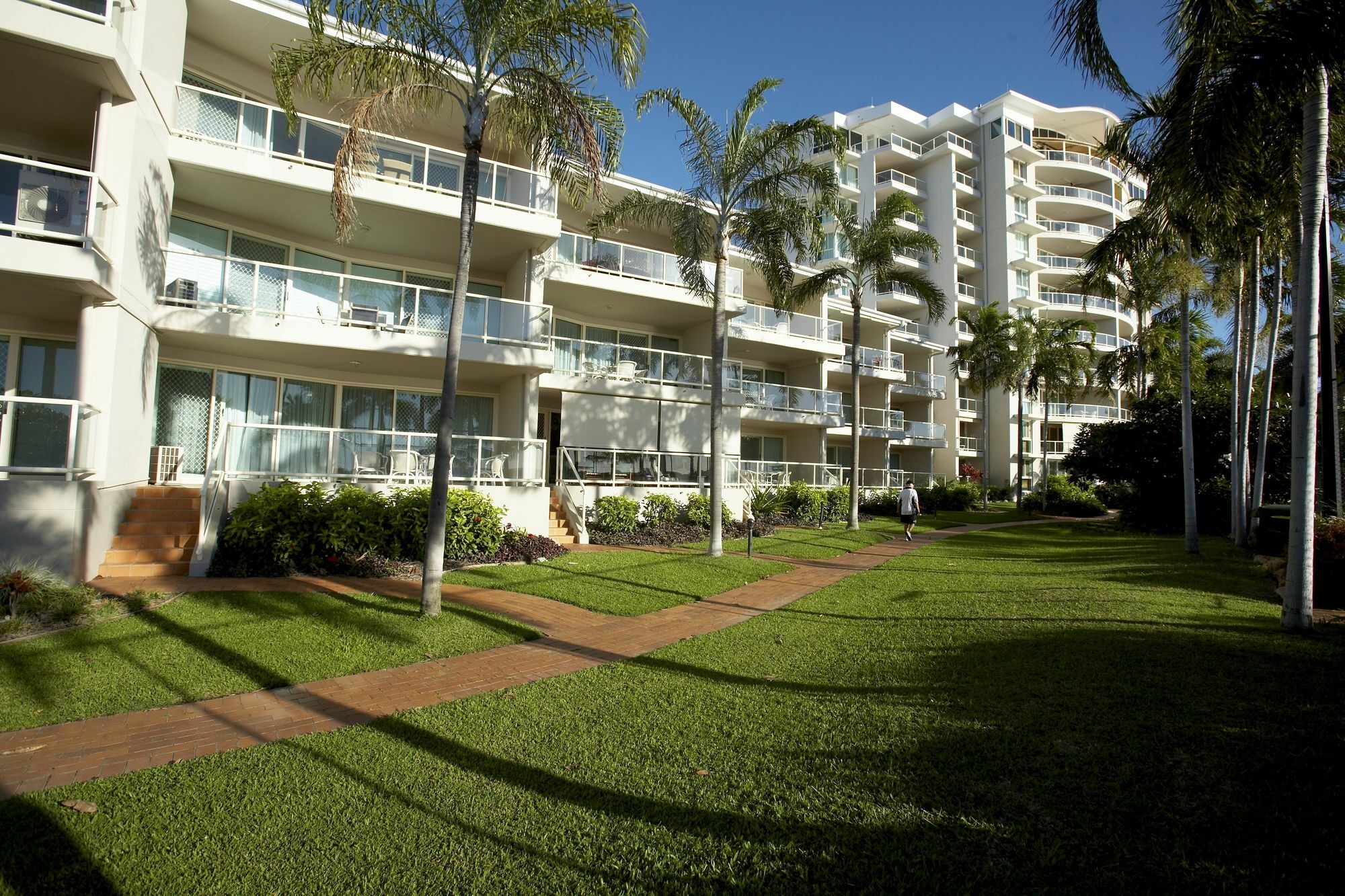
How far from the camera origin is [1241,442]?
685 inches

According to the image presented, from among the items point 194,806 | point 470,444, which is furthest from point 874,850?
point 470,444

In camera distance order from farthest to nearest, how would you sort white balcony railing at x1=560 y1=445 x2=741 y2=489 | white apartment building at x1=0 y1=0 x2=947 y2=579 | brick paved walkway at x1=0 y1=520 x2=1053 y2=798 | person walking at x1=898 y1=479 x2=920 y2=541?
person walking at x1=898 y1=479 x2=920 y2=541 → white balcony railing at x1=560 y1=445 x2=741 y2=489 → white apartment building at x1=0 y1=0 x2=947 y2=579 → brick paved walkway at x1=0 y1=520 x2=1053 y2=798

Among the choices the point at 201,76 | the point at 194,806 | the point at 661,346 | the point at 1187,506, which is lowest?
the point at 194,806

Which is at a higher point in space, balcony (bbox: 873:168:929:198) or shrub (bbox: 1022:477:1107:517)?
balcony (bbox: 873:168:929:198)

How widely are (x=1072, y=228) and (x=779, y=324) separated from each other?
129 ft

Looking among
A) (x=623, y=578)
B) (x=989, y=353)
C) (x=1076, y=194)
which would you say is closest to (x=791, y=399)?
(x=989, y=353)

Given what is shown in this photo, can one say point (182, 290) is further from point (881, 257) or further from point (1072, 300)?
point (1072, 300)

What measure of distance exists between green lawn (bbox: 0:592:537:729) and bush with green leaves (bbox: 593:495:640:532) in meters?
7.41

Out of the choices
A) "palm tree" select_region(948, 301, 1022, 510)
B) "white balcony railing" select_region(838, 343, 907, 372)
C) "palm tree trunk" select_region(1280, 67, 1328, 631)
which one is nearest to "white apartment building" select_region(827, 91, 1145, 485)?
"palm tree" select_region(948, 301, 1022, 510)

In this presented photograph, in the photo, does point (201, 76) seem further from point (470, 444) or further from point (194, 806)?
point (194, 806)

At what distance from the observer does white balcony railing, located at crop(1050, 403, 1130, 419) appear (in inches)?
1865

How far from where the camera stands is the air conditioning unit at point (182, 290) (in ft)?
39.5

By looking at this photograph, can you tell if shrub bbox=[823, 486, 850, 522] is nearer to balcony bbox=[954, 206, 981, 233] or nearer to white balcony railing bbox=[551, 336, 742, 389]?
white balcony railing bbox=[551, 336, 742, 389]

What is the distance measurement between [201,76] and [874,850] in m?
18.1
